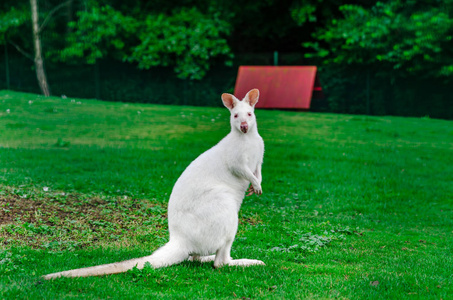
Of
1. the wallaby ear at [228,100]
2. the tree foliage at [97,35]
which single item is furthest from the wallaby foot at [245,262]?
the tree foliage at [97,35]

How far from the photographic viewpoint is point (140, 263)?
15.5ft

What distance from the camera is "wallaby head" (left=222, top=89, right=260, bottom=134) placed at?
4887 mm

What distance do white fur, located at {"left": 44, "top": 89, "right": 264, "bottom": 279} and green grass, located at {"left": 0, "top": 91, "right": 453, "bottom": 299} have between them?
0.16 metres

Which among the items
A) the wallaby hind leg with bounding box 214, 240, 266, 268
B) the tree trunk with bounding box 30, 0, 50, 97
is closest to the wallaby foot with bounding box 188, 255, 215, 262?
the wallaby hind leg with bounding box 214, 240, 266, 268

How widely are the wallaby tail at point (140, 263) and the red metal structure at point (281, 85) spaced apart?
49.9 feet

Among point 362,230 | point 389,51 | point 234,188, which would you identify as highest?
point 389,51

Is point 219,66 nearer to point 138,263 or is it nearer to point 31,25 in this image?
point 31,25

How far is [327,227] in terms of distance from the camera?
7070mm

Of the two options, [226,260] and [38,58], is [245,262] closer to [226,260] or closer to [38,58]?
[226,260]

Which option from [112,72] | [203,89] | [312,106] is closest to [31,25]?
[112,72]

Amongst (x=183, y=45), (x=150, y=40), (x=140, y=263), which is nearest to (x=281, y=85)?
(x=183, y=45)

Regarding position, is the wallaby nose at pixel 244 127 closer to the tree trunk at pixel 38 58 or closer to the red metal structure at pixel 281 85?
the red metal structure at pixel 281 85

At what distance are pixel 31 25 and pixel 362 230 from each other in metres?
21.7

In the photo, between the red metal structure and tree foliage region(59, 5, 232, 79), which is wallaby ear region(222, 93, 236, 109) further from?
tree foliage region(59, 5, 232, 79)
